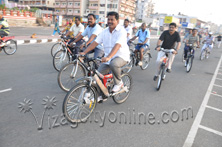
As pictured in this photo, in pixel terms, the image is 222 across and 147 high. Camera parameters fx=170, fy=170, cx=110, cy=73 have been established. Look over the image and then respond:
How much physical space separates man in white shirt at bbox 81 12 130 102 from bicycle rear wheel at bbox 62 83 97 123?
0.98 ft

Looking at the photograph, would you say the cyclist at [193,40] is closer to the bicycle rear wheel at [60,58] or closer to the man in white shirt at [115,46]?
the bicycle rear wheel at [60,58]

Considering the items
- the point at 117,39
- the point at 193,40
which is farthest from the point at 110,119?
the point at 193,40

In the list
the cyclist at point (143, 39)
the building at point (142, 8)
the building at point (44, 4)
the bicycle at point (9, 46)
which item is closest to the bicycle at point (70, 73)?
the cyclist at point (143, 39)

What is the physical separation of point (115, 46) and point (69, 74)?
1.62 meters

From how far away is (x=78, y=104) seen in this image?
313 centimetres

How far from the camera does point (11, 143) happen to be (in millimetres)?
2471

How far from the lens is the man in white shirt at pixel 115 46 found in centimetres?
342

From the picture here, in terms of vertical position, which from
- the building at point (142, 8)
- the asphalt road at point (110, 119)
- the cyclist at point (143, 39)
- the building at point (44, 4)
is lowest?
the asphalt road at point (110, 119)

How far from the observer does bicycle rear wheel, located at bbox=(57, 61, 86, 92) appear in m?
4.20

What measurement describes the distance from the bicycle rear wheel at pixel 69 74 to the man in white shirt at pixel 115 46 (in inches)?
29.6

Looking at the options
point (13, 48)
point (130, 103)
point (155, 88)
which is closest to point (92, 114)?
point (130, 103)

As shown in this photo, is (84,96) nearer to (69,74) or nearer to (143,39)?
(69,74)

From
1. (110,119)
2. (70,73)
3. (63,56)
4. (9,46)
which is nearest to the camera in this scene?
(110,119)

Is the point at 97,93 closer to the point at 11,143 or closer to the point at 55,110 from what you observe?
the point at 55,110
